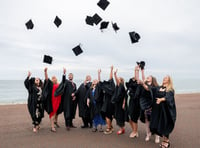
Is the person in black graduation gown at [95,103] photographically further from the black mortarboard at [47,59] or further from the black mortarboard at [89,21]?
the black mortarboard at [89,21]

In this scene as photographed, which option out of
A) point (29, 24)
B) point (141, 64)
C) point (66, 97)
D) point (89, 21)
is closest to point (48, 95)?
point (66, 97)

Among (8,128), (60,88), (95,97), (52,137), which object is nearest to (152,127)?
(95,97)

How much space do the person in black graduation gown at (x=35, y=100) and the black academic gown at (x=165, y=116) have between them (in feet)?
12.9

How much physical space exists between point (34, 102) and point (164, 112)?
4.35 metres

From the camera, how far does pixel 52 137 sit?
24.7 ft

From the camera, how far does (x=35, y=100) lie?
8344 mm

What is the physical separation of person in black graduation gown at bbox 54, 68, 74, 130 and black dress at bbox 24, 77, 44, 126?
1.96ft

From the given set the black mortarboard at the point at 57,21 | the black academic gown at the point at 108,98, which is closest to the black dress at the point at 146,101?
the black academic gown at the point at 108,98

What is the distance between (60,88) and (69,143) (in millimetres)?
2372

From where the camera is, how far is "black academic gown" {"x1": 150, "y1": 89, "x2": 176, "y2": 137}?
621cm

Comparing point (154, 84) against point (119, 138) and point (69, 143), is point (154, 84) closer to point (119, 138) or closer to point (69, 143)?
point (119, 138)

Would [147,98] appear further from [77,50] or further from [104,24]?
[104,24]

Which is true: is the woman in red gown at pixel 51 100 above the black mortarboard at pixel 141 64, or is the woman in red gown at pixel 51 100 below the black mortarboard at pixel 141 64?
below

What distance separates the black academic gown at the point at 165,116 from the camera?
6.21 metres
